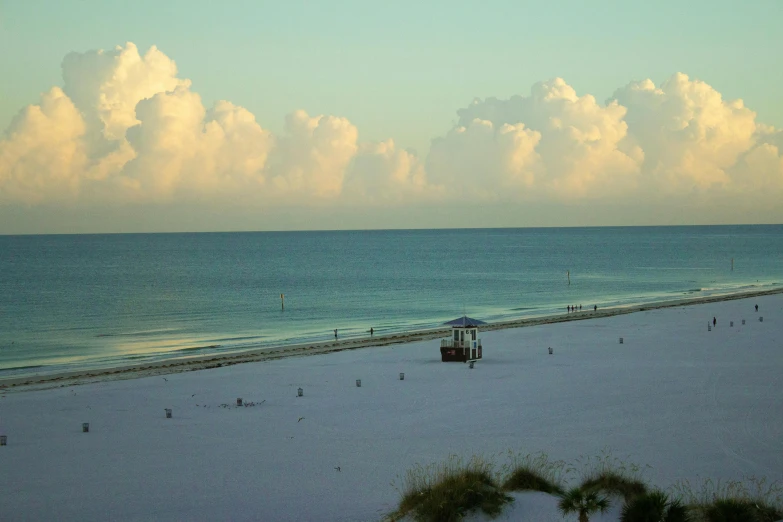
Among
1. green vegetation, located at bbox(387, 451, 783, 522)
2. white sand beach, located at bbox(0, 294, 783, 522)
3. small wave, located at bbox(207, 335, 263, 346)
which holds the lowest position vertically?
white sand beach, located at bbox(0, 294, 783, 522)

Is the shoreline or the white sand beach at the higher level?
the shoreline

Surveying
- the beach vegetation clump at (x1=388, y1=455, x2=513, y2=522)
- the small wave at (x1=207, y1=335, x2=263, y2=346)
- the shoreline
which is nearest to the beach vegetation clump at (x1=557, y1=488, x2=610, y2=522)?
the beach vegetation clump at (x1=388, y1=455, x2=513, y2=522)

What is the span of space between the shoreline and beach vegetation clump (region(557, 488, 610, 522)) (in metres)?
26.1

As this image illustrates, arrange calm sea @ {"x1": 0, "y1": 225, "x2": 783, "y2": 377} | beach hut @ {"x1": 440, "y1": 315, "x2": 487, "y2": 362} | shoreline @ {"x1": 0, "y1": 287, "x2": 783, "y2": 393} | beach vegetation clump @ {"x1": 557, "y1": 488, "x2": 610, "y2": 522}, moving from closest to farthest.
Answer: beach vegetation clump @ {"x1": 557, "y1": 488, "x2": 610, "y2": 522} < shoreline @ {"x1": 0, "y1": 287, "x2": 783, "y2": 393} < beach hut @ {"x1": 440, "y1": 315, "x2": 487, "y2": 362} < calm sea @ {"x1": 0, "y1": 225, "x2": 783, "y2": 377}

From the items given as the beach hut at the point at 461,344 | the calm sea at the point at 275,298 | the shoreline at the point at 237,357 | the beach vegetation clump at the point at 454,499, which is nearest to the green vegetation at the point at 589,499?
the beach vegetation clump at the point at 454,499

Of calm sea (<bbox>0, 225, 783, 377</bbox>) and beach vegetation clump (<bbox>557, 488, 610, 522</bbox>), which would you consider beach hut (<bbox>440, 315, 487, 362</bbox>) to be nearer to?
calm sea (<bbox>0, 225, 783, 377</bbox>)

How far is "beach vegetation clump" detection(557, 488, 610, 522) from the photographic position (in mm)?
11758

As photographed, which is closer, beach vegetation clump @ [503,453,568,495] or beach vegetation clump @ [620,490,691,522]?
beach vegetation clump @ [620,490,691,522]

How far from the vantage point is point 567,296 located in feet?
261

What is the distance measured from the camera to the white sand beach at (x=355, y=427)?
1578 cm

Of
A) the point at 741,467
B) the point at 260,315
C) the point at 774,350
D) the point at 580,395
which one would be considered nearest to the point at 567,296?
the point at 260,315

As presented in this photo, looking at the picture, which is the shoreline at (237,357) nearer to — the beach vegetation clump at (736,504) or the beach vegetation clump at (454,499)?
the beach vegetation clump at (454,499)

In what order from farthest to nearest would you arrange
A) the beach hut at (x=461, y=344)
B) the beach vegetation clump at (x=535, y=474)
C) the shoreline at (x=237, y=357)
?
the beach hut at (x=461, y=344) < the shoreline at (x=237, y=357) < the beach vegetation clump at (x=535, y=474)

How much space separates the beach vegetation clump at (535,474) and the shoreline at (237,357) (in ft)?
72.4
